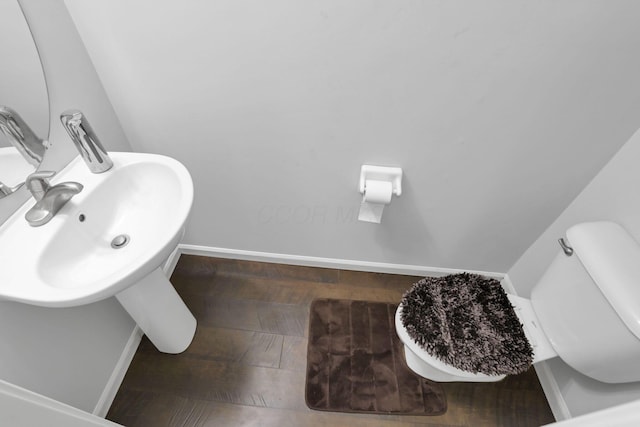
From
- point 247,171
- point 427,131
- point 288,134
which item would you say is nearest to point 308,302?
point 247,171

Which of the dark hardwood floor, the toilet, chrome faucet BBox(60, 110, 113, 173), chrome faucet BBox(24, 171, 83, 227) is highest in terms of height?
chrome faucet BBox(60, 110, 113, 173)

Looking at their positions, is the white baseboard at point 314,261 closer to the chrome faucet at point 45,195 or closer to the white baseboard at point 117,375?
the white baseboard at point 117,375

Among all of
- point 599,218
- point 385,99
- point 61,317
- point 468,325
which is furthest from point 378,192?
point 61,317

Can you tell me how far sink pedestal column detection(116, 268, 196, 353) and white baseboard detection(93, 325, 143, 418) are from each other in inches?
5.4

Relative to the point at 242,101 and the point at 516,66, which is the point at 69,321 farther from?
the point at 516,66

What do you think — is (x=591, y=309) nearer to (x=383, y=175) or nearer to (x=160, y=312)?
(x=383, y=175)

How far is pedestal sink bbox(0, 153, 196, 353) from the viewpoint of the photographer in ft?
2.24

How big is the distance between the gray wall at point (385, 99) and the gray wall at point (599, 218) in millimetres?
42

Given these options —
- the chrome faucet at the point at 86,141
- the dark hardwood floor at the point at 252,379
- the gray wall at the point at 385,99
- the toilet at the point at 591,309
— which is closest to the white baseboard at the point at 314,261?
the dark hardwood floor at the point at 252,379

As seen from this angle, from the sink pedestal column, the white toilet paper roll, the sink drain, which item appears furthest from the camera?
the white toilet paper roll

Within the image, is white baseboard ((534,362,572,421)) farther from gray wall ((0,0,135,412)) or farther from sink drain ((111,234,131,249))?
gray wall ((0,0,135,412))

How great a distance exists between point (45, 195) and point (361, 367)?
1316 mm

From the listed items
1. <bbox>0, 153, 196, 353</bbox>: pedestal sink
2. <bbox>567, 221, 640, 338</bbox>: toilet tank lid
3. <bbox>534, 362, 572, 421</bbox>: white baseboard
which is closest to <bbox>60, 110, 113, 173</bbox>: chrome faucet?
<bbox>0, 153, 196, 353</bbox>: pedestal sink

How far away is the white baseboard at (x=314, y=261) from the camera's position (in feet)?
5.35
